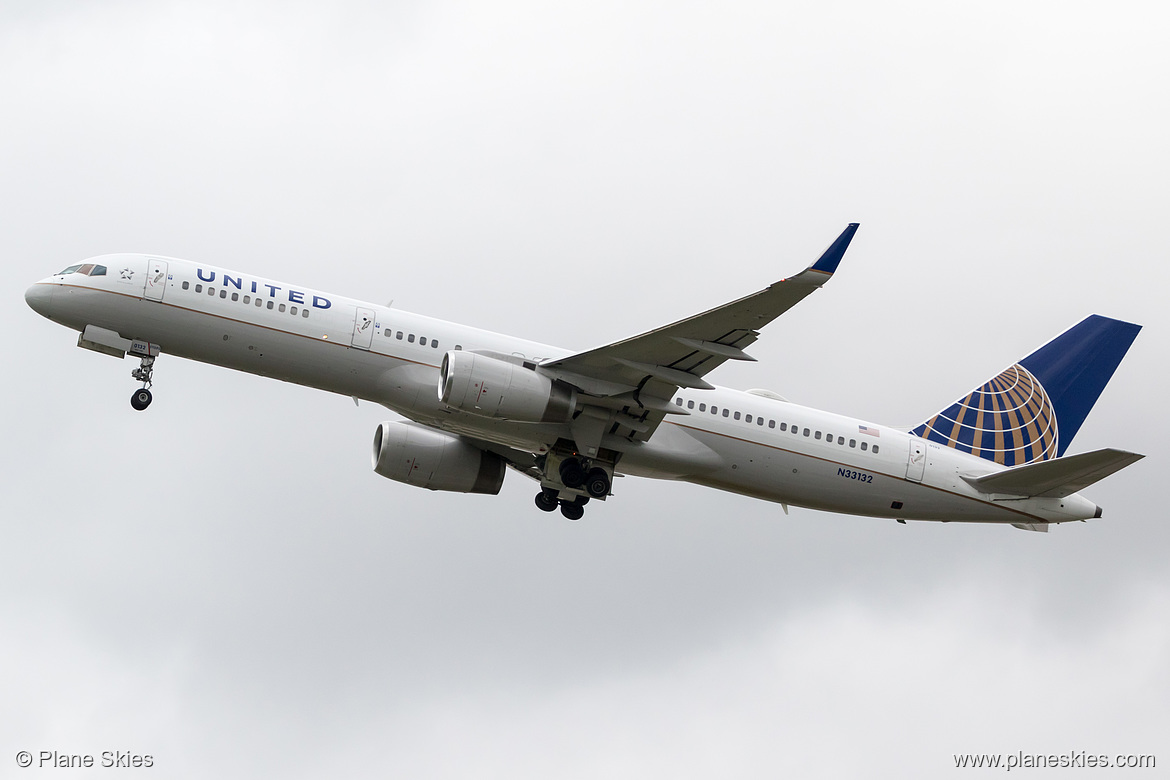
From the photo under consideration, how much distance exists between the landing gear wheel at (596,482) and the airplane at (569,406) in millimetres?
57

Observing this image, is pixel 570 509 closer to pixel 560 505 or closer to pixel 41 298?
pixel 560 505

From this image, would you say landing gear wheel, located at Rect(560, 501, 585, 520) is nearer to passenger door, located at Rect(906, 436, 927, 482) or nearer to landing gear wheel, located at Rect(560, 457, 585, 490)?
landing gear wheel, located at Rect(560, 457, 585, 490)

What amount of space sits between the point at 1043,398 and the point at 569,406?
17163 mm

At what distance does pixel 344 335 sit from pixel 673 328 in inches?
348

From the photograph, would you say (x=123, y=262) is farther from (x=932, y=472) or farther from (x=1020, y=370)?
(x=1020, y=370)

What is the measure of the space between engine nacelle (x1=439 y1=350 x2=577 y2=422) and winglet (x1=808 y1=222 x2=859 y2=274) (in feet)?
27.6

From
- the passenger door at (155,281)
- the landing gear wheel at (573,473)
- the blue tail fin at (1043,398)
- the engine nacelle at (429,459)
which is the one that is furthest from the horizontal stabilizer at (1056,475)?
the passenger door at (155,281)

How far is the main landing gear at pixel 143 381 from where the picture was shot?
32.7 meters

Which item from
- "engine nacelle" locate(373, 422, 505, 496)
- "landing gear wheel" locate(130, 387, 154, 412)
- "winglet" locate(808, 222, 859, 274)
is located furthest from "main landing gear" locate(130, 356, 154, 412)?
"winglet" locate(808, 222, 859, 274)

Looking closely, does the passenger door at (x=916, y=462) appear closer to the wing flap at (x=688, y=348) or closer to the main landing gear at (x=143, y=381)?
the wing flap at (x=688, y=348)

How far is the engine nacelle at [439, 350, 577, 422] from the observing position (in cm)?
3109

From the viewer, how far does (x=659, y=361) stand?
31.8m

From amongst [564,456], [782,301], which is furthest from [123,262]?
[782,301]

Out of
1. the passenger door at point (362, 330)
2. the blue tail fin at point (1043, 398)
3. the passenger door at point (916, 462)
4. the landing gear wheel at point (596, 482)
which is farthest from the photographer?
the blue tail fin at point (1043, 398)
